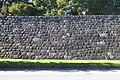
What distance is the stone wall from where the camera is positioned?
708 inches

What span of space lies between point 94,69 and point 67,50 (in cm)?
448

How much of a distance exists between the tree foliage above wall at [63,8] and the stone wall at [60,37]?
42.5ft

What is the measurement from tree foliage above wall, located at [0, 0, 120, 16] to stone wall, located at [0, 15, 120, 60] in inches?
510

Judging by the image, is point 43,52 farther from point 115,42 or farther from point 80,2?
point 80,2

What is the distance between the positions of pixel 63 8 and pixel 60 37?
46.7 feet

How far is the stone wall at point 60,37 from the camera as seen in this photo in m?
18.0

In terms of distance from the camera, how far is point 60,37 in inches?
725
